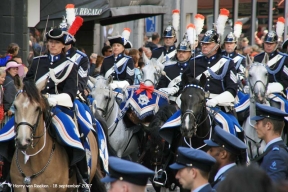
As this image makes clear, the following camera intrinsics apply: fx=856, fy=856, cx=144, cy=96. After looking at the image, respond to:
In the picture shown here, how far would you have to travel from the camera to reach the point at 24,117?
10047 millimetres

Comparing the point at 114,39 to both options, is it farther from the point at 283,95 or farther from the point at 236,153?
the point at 236,153

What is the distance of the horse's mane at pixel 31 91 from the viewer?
10.2m

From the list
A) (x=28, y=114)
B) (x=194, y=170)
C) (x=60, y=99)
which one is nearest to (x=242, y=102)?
(x=60, y=99)

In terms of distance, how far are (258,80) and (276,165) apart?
22.6 ft

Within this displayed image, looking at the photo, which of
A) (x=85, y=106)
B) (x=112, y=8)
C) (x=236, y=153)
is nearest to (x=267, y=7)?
(x=112, y=8)

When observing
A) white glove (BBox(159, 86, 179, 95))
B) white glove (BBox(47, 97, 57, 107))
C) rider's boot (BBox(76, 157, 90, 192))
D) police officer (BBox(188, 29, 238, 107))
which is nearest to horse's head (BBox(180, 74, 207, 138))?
police officer (BBox(188, 29, 238, 107))

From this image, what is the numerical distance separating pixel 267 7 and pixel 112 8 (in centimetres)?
2010

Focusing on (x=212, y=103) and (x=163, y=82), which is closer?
(x=212, y=103)

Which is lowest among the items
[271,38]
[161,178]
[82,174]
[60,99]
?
[161,178]

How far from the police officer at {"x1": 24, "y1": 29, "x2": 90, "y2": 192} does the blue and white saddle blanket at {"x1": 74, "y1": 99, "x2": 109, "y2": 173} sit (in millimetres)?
310

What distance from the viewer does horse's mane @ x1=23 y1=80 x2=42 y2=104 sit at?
10242mm

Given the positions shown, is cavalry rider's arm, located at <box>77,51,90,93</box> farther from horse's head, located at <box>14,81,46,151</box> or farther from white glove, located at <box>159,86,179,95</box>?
white glove, located at <box>159,86,179,95</box>

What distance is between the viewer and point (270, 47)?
17.5 metres

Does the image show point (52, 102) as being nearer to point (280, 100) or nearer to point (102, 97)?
point (102, 97)
